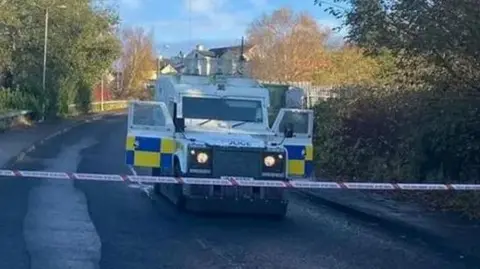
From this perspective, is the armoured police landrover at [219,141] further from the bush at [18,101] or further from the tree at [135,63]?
the tree at [135,63]

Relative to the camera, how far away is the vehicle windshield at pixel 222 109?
18.5 metres

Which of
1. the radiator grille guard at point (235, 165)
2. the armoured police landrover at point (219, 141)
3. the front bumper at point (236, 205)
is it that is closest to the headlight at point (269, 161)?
the armoured police landrover at point (219, 141)

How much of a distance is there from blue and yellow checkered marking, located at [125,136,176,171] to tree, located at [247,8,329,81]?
3639 centimetres

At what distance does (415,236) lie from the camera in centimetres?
1460

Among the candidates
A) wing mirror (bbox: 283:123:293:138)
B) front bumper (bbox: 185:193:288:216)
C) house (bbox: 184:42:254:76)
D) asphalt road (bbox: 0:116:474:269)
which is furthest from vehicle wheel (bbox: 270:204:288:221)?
house (bbox: 184:42:254:76)

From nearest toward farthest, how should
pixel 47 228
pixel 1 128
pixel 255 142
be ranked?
pixel 47 228 < pixel 255 142 < pixel 1 128

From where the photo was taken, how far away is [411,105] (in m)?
19.5

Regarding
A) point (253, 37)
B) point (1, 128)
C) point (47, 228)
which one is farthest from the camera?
point (253, 37)

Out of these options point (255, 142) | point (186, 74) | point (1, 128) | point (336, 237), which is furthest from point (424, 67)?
point (1, 128)

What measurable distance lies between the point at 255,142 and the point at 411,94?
4.62m

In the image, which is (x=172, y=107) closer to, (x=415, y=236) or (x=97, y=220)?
(x=97, y=220)

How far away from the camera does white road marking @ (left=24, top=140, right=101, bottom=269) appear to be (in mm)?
11062

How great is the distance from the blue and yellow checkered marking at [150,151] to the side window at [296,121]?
206 cm

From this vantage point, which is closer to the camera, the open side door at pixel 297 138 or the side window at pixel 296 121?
the open side door at pixel 297 138
